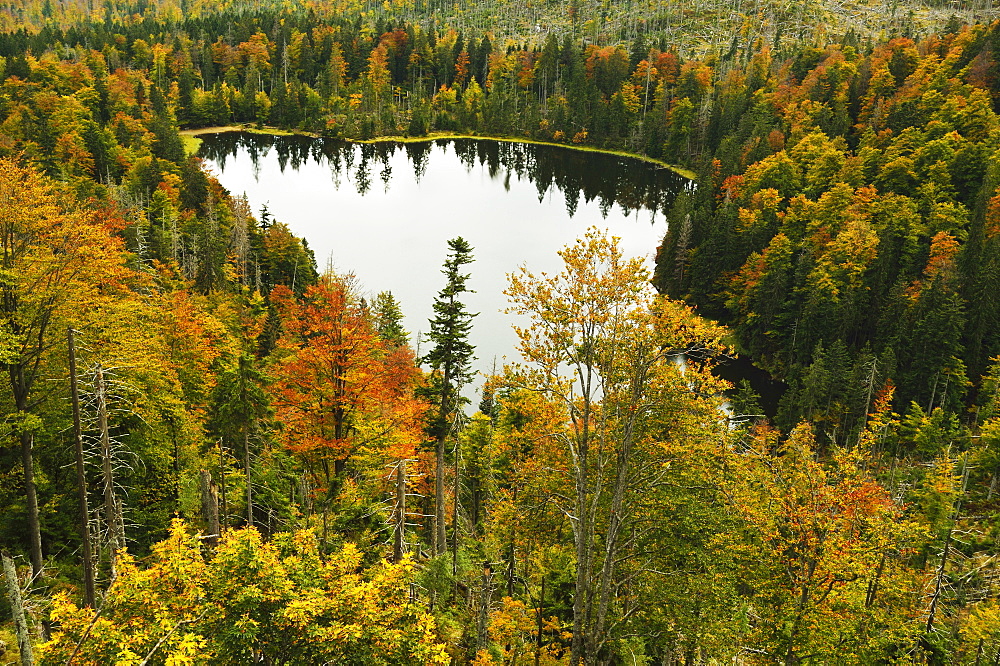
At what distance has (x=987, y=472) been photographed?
44.1m

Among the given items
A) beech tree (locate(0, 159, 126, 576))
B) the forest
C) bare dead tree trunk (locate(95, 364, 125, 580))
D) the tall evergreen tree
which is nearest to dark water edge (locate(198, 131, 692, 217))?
the forest

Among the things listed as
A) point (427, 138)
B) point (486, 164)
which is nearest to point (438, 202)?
point (486, 164)

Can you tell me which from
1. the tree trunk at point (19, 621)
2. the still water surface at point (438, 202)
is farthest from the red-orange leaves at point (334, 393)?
A: the still water surface at point (438, 202)

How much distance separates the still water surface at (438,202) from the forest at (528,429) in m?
5.20

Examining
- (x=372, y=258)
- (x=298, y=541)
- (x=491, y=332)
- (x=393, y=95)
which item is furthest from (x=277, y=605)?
(x=393, y=95)

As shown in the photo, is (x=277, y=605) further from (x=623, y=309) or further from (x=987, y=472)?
(x=987, y=472)

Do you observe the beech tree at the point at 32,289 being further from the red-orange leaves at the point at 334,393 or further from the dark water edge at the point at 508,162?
the dark water edge at the point at 508,162

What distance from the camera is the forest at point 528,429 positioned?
13.2 meters

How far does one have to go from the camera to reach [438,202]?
102312 millimetres

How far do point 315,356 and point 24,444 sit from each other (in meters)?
8.76

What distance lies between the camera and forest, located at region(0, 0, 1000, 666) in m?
13.2

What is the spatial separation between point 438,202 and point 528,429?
90495mm

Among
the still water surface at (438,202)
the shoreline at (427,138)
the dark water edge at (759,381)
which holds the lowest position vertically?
the dark water edge at (759,381)

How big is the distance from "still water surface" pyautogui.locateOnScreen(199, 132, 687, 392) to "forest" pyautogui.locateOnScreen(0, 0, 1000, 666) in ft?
17.1
